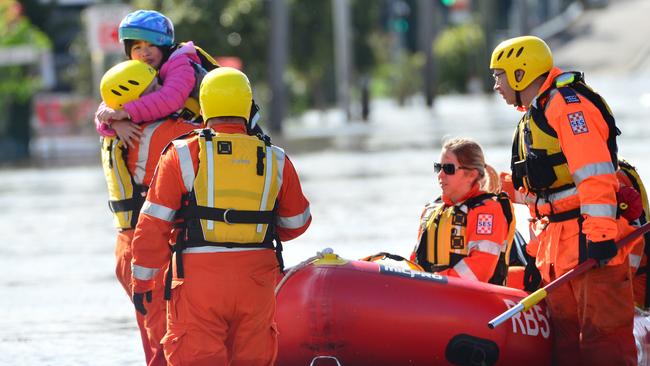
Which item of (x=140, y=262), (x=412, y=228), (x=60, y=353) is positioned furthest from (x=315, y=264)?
(x=412, y=228)

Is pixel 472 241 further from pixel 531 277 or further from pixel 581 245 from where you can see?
pixel 581 245

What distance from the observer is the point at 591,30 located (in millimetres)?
69688

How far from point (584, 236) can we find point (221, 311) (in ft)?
5.73

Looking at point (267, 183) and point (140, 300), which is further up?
point (267, 183)

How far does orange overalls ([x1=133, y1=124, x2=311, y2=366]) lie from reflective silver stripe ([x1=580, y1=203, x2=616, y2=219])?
1.41 meters

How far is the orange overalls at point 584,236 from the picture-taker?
21.4 ft

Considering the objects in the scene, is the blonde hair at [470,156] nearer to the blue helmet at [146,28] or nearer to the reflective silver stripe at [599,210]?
the reflective silver stripe at [599,210]

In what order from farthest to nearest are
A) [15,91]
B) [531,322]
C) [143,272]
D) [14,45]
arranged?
[15,91], [14,45], [531,322], [143,272]

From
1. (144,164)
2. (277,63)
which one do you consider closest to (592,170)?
(144,164)

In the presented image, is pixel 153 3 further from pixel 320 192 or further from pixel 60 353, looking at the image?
pixel 60 353

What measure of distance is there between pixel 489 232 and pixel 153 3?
121 ft

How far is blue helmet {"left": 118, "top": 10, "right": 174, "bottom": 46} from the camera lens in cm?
741

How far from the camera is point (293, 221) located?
6.34 meters

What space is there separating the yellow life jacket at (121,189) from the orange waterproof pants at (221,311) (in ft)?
3.58
